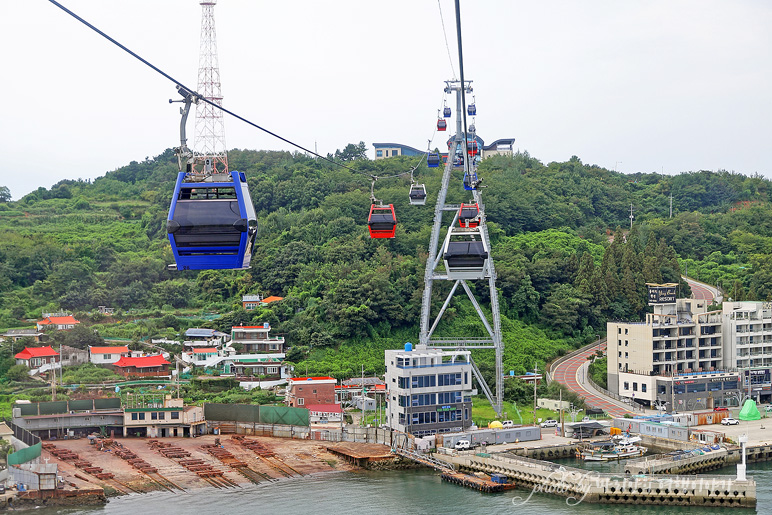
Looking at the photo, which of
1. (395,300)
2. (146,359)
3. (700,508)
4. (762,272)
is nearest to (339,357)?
(395,300)

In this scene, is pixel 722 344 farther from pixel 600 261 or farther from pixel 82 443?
pixel 82 443

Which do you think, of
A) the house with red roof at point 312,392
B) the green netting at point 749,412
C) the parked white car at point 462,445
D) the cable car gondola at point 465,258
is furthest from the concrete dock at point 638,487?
the house with red roof at point 312,392

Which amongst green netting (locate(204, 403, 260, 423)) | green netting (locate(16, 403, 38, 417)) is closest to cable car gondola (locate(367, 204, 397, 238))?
green netting (locate(204, 403, 260, 423))

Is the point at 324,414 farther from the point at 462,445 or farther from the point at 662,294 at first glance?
the point at 662,294

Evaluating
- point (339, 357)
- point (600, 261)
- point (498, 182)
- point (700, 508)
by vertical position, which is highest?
point (498, 182)

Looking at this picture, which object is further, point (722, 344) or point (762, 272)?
point (762, 272)

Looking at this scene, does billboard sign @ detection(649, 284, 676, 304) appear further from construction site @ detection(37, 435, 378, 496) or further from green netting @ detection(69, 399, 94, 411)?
green netting @ detection(69, 399, 94, 411)
